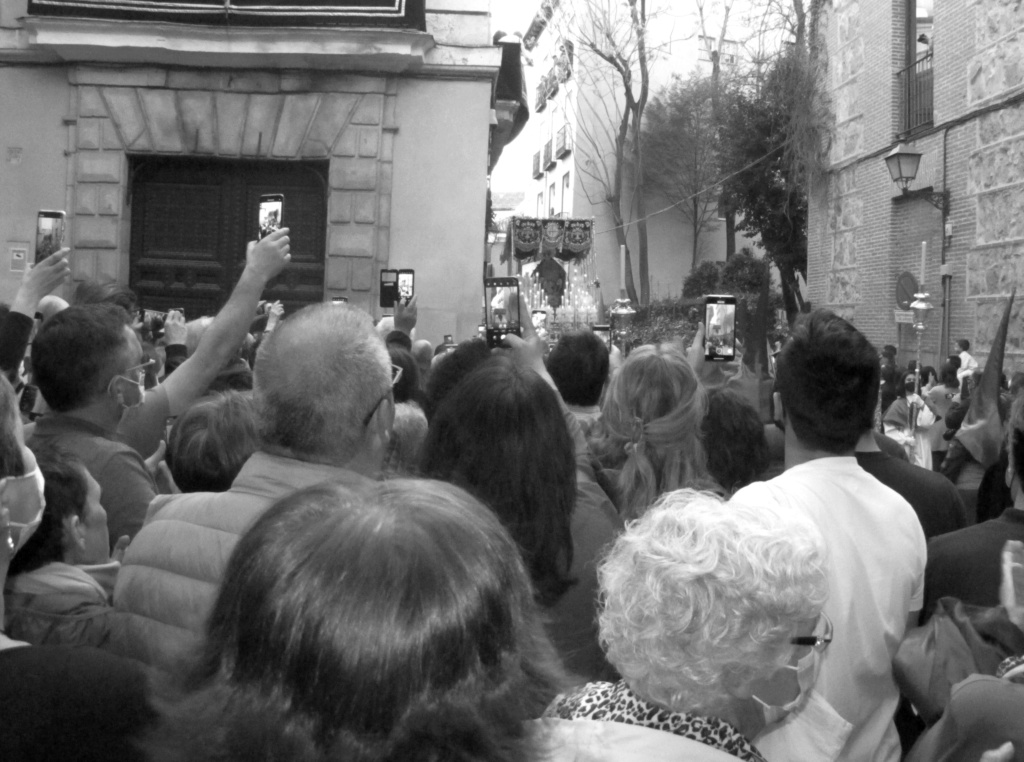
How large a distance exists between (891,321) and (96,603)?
65.1 ft

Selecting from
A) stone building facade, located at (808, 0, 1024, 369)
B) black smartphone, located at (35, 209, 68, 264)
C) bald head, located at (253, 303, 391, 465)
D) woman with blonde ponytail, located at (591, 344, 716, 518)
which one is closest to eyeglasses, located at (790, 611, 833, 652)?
bald head, located at (253, 303, 391, 465)

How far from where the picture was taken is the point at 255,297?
386 centimetres

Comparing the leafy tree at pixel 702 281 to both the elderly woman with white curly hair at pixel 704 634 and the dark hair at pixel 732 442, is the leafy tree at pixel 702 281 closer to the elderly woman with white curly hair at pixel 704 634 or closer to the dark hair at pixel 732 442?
the dark hair at pixel 732 442

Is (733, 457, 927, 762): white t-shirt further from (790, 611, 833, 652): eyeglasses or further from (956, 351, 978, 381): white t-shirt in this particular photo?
(956, 351, 978, 381): white t-shirt

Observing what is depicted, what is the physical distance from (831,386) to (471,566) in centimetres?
196

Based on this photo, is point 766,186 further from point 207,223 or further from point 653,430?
point 653,430

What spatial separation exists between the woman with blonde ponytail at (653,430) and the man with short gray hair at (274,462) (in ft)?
4.31

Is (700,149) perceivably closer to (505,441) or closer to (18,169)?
(18,169)

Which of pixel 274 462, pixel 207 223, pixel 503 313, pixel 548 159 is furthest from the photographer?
pixel 548 159

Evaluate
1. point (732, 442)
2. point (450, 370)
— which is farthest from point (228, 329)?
point (732, 442)

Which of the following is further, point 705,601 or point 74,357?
point 74,357

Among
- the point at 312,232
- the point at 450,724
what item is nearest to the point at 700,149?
the point at 312,232

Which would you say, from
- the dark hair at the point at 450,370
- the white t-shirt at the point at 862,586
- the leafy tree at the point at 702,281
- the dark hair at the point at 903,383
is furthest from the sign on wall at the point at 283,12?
the leafy tree at the point at 702,281

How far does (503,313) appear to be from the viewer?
5578 millimetres
